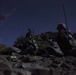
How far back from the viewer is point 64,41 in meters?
5.23

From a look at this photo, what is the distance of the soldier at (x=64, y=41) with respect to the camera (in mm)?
5105

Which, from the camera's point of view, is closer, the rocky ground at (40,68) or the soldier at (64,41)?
the rocky ground at (40,68)

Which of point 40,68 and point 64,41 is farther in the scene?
point 64,41

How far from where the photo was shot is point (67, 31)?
17.8 feet

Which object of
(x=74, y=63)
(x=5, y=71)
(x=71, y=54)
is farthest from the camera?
(x=71, y=54)

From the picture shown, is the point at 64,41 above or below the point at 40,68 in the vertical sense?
above

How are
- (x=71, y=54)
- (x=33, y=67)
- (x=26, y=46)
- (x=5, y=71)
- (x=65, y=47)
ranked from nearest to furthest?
(x=5, y=71)
(x=33, y=67)
(x=71, y=54)
(x=65, y=47)
(x=26, y=46)

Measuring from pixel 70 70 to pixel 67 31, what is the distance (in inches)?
82.8

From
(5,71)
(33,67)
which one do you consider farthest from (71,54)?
(5,71)

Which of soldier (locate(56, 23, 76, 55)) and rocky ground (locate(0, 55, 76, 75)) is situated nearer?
rocky ground (locate(0, 55, 76, 75))

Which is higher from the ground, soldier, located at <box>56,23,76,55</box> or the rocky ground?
soldier, located at <box>56,23,76,55</box>

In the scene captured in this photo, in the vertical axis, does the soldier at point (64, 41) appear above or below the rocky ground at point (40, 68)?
above

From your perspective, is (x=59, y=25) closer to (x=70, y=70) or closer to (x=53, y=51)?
(x=53, y=51)

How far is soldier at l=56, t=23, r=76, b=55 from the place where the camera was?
5.11 m
